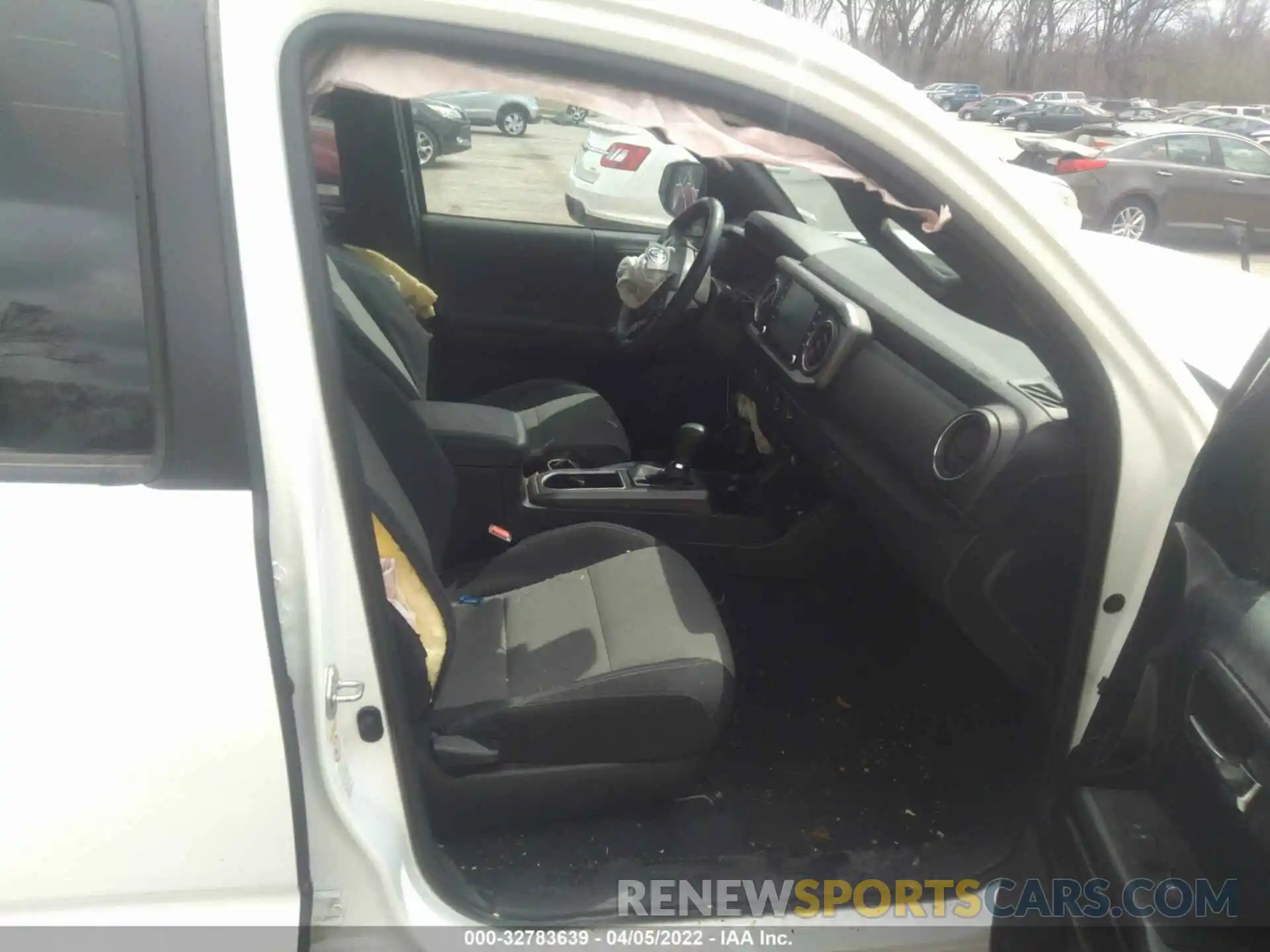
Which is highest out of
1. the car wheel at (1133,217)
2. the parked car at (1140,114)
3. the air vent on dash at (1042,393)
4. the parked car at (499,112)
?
the parked car at (499,112)

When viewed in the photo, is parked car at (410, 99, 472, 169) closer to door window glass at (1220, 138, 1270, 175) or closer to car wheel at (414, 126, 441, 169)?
car wheel at (414, 126, 441, 169)

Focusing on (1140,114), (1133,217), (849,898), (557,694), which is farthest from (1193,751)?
(1140,114)

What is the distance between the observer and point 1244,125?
17.6 meters

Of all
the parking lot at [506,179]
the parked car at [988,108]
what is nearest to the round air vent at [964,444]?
the parking lot at [506,179]

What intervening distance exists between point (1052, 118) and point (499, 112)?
2808cm

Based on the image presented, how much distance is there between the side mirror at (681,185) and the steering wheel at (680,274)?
0.51ft

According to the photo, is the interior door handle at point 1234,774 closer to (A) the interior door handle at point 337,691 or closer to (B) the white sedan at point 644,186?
(A) the interior door handle at point 337,691

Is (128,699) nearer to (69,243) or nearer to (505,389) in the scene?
(69,243)

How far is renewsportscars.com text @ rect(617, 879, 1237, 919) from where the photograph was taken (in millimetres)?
1200

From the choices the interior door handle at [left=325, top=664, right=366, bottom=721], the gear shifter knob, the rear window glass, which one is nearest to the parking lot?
the gear shifter knob

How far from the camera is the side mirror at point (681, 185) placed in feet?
9.28

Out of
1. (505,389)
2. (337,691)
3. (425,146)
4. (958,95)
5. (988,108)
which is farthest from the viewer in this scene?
(958,95)

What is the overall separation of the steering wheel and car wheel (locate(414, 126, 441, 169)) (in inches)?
35.6

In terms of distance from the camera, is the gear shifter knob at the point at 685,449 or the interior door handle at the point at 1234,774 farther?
the gear shifter knob at the point at 685,449
